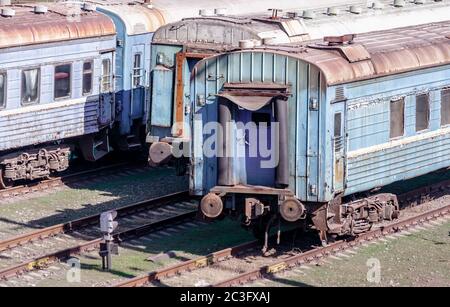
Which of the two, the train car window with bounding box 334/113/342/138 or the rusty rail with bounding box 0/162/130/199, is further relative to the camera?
the rusty rail with bounding box 0/162/130/199

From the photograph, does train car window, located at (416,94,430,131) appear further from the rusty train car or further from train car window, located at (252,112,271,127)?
the rusty train car

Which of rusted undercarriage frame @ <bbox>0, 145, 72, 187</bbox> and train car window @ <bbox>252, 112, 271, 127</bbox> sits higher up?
train car window @ <bbox>252, 112, 271, 127</bbox>

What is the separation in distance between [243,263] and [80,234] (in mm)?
3142

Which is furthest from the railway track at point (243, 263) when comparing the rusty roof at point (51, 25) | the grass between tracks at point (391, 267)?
the rusty roof at point (51, 25)

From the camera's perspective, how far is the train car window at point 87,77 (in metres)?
24.7

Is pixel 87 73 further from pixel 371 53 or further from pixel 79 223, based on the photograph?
pixel 371 53

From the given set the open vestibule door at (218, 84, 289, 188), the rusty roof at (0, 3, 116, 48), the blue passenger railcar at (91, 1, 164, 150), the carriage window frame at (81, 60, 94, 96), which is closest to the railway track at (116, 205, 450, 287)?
the open vestibule door at (218, 84, 289, 188)

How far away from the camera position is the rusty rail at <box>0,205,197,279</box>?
17922mm

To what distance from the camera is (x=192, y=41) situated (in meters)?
22.3

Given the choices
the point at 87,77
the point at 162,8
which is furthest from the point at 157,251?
the point at 162,8

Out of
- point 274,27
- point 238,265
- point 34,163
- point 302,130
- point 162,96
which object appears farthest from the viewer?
point 34,163

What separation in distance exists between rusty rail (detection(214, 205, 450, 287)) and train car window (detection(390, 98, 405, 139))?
1.60 m

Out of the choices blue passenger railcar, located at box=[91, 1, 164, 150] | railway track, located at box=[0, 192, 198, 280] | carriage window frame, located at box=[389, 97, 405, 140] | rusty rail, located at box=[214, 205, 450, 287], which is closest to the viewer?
rusty rail, located at box=[214, 205, 450, 287]
